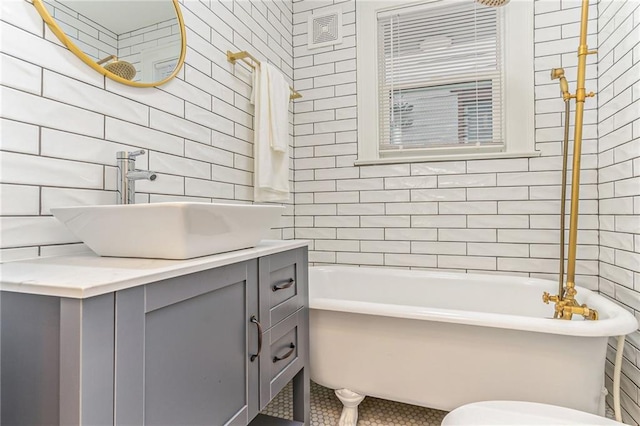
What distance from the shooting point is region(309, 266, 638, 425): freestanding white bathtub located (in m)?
1.26

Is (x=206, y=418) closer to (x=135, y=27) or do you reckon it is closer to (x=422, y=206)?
(x=135, y=27)

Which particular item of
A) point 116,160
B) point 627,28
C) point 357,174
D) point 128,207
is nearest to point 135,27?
point 116,160

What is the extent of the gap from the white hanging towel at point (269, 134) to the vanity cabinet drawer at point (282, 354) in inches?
32.7

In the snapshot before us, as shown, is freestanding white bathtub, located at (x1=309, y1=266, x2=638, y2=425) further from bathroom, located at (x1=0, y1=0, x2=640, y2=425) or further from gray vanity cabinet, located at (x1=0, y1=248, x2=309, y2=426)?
gray vanity cabinet, located at (x1=0, y1=248, x2=309, y2=426)

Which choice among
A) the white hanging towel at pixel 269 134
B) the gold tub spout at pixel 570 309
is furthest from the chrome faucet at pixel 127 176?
the gold tub spout at pixel 570 309

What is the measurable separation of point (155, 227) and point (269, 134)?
1.26 meters

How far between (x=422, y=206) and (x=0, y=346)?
211 cm

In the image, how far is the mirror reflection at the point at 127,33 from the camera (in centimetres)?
106

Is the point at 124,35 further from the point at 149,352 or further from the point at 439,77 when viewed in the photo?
the point at 439,77

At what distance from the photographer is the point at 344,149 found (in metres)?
2.45

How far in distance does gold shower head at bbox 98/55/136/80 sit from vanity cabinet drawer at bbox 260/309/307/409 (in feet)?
3.52

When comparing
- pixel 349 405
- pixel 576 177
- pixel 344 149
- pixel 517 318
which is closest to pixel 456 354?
pixel 517 318

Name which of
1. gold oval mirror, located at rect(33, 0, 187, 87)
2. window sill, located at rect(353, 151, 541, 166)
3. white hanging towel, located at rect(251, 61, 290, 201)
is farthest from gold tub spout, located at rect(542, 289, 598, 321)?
gold oval mirror, located at rect(33, 0, 187, 87)

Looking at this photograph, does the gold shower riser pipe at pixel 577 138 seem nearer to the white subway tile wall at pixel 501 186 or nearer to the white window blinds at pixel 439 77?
the white subway tile wall at pixel 501 186
